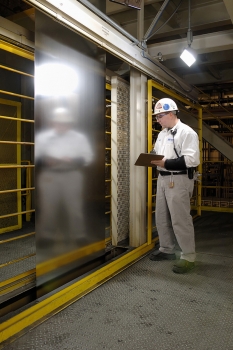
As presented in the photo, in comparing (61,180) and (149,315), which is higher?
(61,180)

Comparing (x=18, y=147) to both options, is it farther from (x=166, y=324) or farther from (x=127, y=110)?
(x=166, y=324)

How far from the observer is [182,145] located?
2906 mm

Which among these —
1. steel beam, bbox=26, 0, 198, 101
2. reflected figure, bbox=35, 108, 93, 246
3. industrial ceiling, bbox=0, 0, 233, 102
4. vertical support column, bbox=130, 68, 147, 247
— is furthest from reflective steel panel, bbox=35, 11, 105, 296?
industrial ceiling, bbox=0, 0, 233, 102

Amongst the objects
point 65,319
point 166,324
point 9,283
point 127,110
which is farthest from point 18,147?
point 166,324

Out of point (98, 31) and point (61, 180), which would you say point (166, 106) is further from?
point (61, 180)

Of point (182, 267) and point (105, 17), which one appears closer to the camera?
point (105, 17)

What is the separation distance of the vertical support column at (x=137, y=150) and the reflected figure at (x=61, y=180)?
85 centimetres

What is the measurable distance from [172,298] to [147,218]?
1368 millimetres

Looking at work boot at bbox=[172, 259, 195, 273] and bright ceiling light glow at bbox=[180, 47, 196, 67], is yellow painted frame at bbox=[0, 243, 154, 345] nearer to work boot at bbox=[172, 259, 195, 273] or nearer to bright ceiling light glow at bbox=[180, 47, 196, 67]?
work boot at bbox=[172, 259, 195, 273]

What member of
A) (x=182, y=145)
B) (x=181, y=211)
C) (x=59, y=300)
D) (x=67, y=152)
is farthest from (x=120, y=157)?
(x=59, y=300)

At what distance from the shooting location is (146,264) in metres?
3.12

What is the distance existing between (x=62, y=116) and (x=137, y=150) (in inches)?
49.4

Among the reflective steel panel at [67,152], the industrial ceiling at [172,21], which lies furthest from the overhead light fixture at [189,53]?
the reflective steel panel at [67,152]

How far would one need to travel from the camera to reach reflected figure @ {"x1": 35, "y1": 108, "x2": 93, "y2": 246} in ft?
7.63
